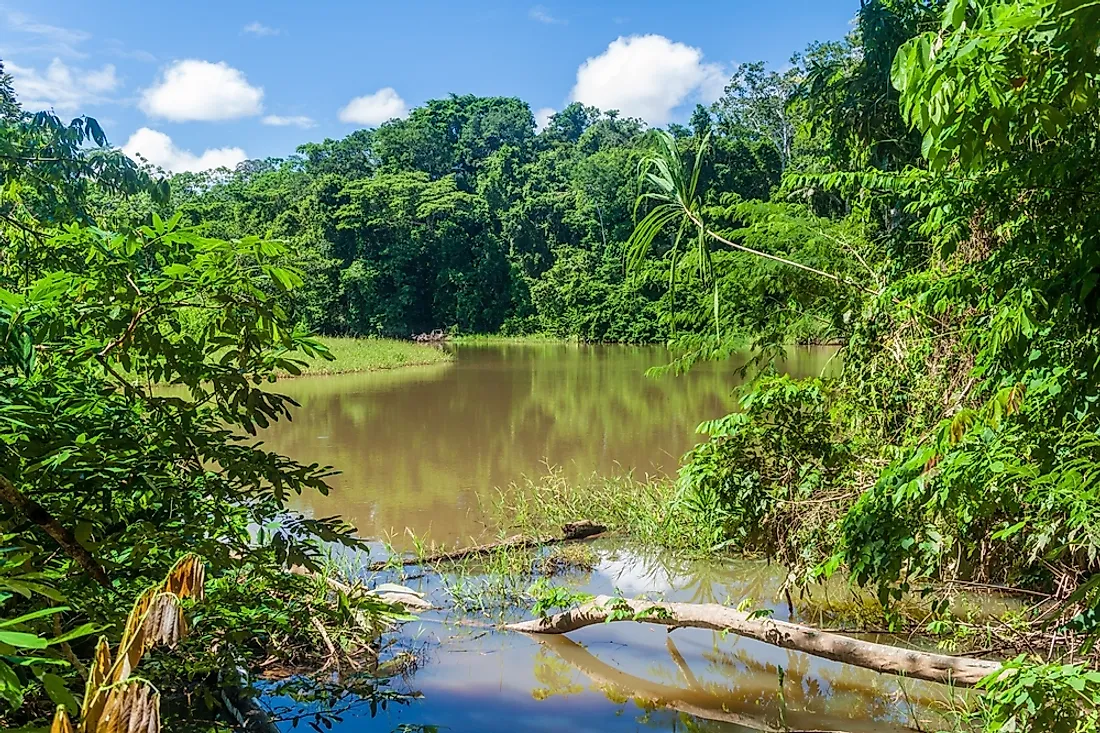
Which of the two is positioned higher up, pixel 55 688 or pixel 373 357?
pixel 55 688

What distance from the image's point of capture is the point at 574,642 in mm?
4262

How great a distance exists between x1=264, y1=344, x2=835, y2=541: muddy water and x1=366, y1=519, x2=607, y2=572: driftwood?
645 millimetres

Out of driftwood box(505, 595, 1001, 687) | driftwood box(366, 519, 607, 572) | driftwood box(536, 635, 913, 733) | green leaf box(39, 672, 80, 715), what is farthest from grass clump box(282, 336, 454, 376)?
green leaf box(39, 672, 80, 715)

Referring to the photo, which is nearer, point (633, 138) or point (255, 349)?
point (255, 349)

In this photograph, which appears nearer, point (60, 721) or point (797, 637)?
point (60, 721)

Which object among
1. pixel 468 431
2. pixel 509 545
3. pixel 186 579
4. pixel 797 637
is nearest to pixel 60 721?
pixel 186 579

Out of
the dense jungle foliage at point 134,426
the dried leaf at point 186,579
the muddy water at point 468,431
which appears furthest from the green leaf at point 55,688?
the muddy water at point 468,431

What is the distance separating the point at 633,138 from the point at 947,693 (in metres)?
39.8

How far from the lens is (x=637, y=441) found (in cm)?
1042

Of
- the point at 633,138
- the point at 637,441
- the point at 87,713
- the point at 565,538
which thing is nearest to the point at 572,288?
the point at 633,138

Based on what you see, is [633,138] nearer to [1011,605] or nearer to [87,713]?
[1011,605]

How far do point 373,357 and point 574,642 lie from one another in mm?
18914

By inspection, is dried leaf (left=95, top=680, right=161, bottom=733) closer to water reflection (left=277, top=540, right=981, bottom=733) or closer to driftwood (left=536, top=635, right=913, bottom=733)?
water reflection (left=277, top=540, right=981, bottom=733)

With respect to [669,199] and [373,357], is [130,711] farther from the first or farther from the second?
[373,357]
